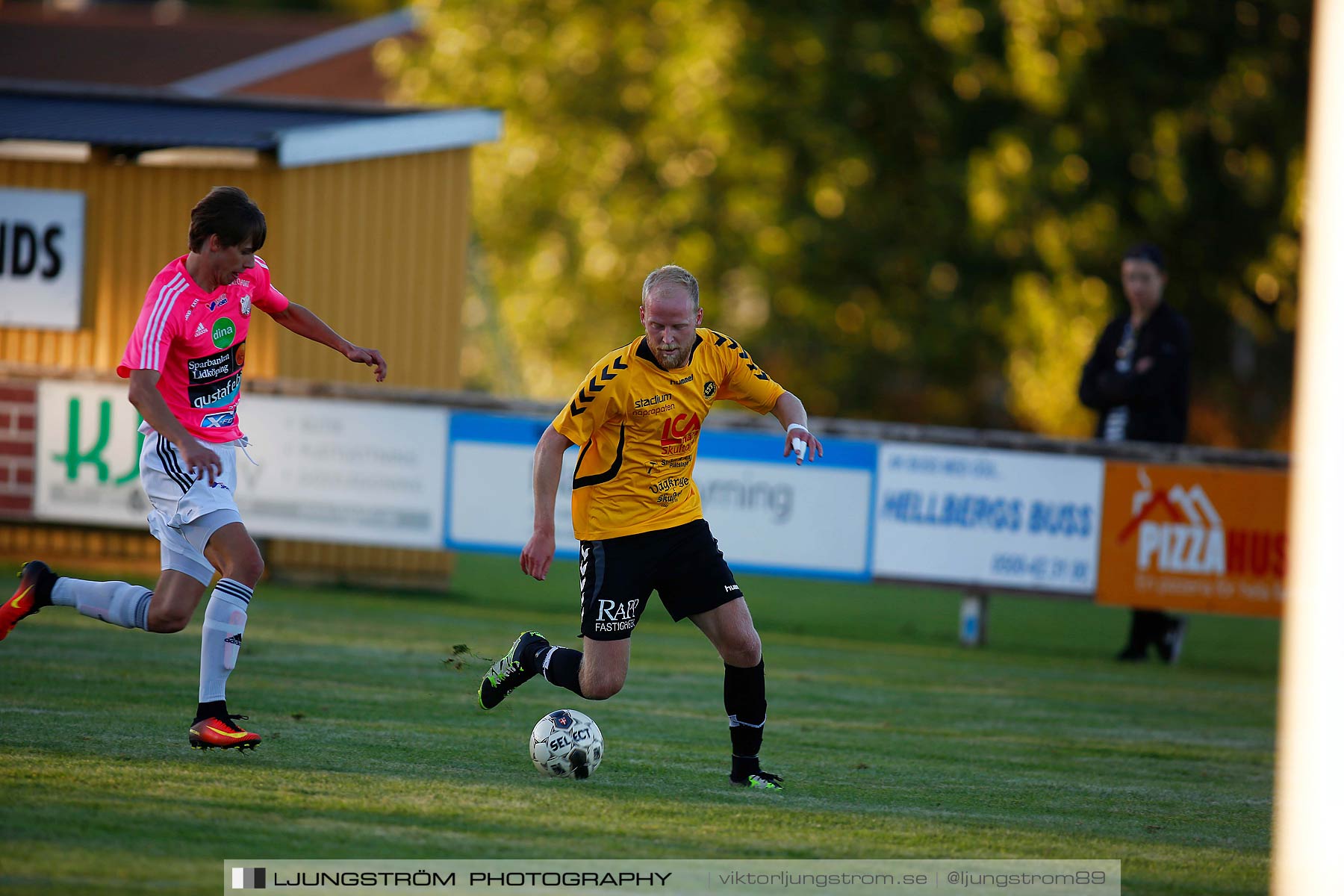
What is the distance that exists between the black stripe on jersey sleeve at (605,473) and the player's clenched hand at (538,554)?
1.53ft

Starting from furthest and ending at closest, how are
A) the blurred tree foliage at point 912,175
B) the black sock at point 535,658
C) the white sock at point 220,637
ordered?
the blurred tree foliage at point 912,175 < the black sock at point 535,658 < the white sock at point 220,637

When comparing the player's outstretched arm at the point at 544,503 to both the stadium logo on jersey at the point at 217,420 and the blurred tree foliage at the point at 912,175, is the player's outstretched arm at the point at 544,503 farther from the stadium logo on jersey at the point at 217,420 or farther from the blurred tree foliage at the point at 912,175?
the blurred tree foliage at the point at 912,175

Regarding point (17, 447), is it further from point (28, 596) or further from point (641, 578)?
point (641, 578)

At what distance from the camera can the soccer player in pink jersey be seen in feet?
21.5

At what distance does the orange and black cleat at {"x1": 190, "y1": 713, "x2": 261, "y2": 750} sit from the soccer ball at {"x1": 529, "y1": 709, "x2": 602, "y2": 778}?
1.20 metres

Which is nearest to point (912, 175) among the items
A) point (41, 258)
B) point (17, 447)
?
point (41, 258)

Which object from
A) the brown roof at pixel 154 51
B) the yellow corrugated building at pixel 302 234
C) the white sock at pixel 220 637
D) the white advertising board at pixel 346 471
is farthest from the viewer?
the brown roof at pixel 154 51

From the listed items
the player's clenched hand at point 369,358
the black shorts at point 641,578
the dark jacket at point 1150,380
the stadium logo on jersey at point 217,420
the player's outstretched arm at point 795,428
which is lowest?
the black shorts at point 641,578

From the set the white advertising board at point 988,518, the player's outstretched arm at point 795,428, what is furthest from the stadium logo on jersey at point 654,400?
the white advertising board at point 988,518

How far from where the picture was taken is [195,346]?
6.63 m

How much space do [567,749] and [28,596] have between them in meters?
2.49

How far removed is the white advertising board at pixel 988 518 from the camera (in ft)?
42.6

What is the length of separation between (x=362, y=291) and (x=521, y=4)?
17.2 meters

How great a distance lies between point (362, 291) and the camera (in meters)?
14.7
